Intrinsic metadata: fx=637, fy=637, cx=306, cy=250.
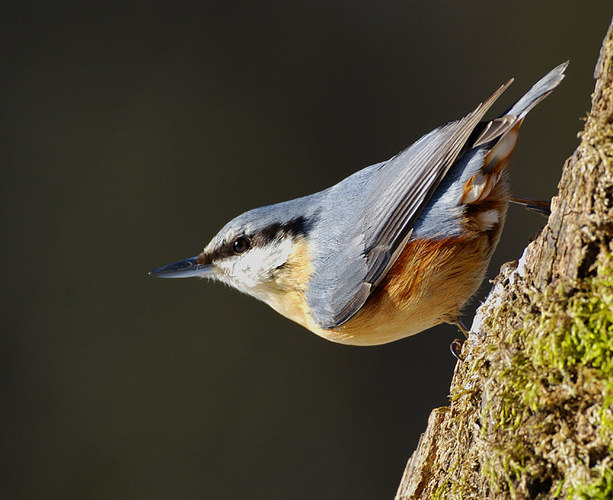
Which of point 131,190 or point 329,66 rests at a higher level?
→ point 329,66

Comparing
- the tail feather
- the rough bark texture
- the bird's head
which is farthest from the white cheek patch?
the rough bark texture

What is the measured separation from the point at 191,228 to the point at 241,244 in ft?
5.93

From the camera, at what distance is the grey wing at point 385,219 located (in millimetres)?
2020

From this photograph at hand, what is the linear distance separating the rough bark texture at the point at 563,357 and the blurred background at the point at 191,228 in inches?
111

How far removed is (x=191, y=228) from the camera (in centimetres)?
436

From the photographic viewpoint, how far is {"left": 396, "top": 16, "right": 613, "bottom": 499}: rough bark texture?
107cm

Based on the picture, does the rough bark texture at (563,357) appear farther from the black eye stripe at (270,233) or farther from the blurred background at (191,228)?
the blurred background at (191,228)

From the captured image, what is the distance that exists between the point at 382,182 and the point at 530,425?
1.21 meters

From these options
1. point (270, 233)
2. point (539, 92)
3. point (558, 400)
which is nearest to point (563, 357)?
point (558, 400)

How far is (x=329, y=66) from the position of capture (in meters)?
4.47

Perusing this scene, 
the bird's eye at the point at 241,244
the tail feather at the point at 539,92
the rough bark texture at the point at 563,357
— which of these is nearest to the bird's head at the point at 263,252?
the bird's eye at the point at 241,244

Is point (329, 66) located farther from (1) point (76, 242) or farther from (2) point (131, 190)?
(1) point (76, 242)

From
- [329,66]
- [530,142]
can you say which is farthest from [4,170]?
[530,142]

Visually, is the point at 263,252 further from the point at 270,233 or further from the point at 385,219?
the point at 385,219
